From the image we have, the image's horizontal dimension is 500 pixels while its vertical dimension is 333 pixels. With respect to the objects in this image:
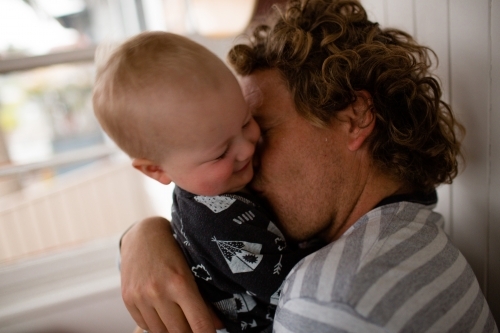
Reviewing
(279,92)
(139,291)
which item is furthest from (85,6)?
(139,291)

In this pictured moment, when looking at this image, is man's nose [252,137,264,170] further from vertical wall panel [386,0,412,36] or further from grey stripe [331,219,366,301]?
vertical wall panel [386,0,412,36]

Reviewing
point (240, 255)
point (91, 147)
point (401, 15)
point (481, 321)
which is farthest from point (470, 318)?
point (91, 147)

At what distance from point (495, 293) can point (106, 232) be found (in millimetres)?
2520

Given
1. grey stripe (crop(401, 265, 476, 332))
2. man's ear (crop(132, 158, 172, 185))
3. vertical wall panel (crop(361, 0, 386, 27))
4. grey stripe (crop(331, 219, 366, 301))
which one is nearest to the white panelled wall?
vertical wall panel (crop(361, 0, 386, 27))

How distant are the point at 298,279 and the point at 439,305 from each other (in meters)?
0.26

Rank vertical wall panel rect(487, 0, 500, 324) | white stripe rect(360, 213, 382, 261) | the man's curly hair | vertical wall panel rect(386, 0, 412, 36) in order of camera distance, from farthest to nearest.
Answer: vertical wall panel rect(386, 0, 412, 36)
the man's curly hair
vertical wall panel rect(487, 0, 500, 324)
white stripe rect(360, 213, 382, 261)

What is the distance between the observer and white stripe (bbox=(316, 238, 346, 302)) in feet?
2.33

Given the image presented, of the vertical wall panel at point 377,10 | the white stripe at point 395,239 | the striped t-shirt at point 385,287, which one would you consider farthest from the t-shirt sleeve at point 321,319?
the vertical wall panel at point 377,10

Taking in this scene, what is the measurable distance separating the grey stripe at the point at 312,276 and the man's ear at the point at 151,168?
1.39ft

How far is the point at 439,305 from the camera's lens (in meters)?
0.74

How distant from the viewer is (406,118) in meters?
1.04

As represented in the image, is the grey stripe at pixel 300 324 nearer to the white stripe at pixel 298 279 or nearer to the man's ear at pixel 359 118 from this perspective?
the white stripe at pixel 298 279

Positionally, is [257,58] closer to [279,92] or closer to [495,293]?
[279,92]

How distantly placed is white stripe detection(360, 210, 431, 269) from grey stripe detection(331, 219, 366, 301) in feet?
0.07
